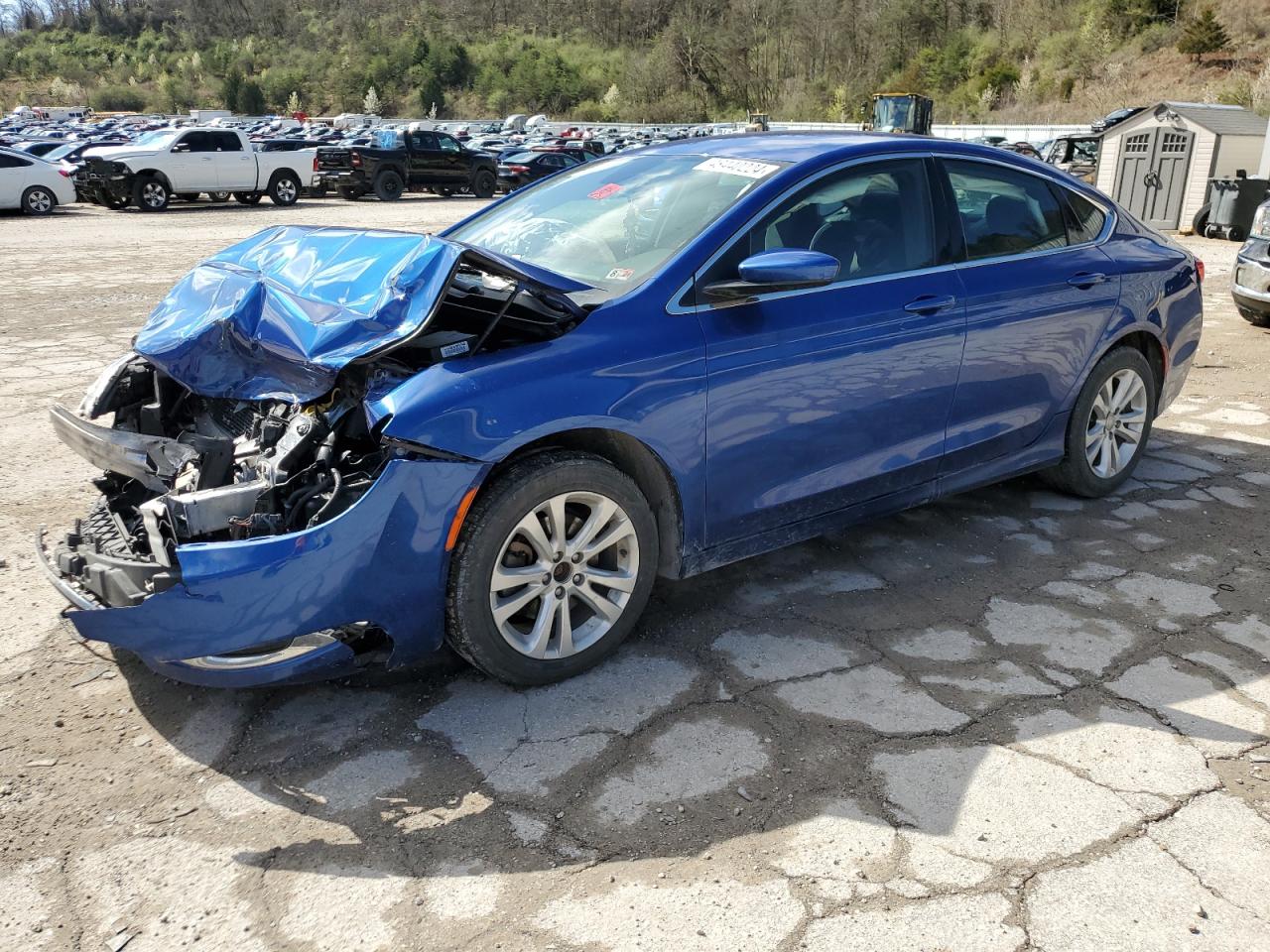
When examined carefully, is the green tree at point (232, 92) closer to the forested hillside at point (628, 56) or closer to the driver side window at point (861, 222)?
the forested hillside at point (628, 56)

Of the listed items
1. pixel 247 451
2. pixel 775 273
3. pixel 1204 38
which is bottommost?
pixel 247 451

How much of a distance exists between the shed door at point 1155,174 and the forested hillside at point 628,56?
2119cm

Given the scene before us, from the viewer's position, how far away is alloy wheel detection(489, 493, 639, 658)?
3.06 m

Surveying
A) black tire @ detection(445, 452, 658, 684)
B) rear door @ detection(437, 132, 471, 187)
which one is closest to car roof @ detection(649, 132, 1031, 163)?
black tire @ detection(445, 452, 658, 684)

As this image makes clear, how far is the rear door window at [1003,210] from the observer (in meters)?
4.14

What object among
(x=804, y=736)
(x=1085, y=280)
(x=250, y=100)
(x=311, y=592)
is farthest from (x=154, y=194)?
(x=250, y=100)

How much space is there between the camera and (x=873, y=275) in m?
3.81

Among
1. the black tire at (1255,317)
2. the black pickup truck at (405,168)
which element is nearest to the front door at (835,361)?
the black tire at (1255,317)

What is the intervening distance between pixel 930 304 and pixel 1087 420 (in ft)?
4.54

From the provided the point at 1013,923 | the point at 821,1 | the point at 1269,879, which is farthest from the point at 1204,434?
the point at 821,1

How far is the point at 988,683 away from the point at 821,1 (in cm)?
8577

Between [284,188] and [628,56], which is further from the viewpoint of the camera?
[628,56]

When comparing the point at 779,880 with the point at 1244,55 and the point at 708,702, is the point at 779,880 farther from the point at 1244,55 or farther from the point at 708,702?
the point at 1244,55

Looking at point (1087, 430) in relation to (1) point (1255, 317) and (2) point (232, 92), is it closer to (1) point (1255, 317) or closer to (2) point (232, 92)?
(1) point (1255, 317)
